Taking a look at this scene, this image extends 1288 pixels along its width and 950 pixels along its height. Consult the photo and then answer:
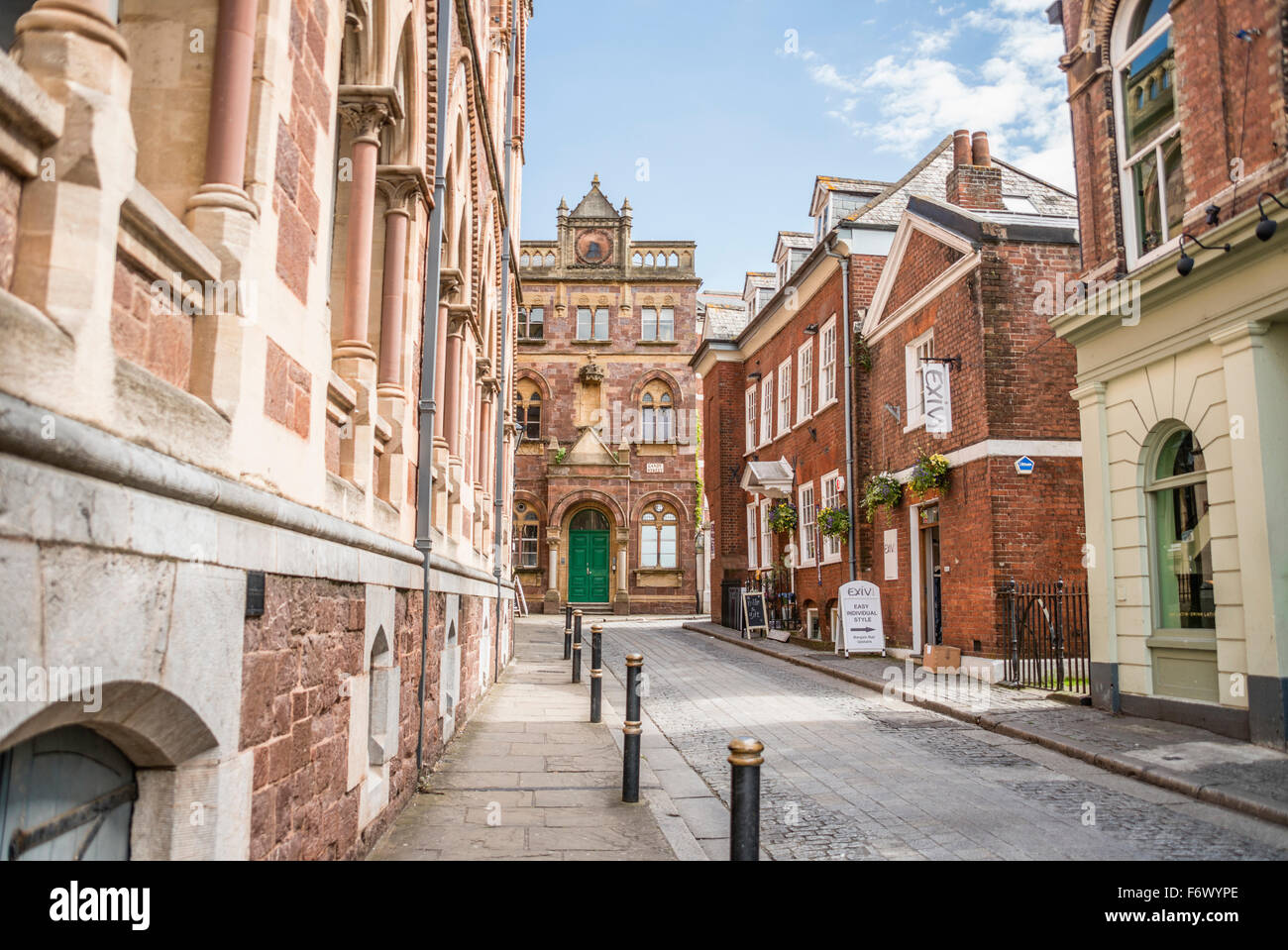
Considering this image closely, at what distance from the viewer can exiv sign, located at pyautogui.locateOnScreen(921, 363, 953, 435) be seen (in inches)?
586

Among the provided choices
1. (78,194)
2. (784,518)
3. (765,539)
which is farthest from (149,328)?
(765,539)

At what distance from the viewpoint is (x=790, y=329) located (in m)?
25.1

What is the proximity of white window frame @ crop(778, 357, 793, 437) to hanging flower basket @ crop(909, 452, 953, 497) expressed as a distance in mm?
9243

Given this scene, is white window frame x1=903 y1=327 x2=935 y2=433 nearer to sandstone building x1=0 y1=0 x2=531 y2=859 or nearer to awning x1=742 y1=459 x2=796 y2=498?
awning x1=742 y1=459 x2=796 y2=498

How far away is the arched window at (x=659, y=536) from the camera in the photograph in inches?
1513

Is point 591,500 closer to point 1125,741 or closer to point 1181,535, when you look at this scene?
point 1181,535

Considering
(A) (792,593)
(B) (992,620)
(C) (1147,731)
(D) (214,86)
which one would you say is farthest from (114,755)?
(A) (792,593)

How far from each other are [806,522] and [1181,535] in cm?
1369

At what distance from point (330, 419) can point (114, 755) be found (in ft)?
8.47

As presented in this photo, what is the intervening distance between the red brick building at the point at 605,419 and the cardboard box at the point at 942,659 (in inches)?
907

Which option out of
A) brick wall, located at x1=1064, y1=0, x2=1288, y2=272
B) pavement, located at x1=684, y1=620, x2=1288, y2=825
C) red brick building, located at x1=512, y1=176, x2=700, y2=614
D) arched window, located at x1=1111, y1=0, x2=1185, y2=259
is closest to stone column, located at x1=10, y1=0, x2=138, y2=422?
pavement, located at x1=684, y1=620, x2=1288, y2=825
